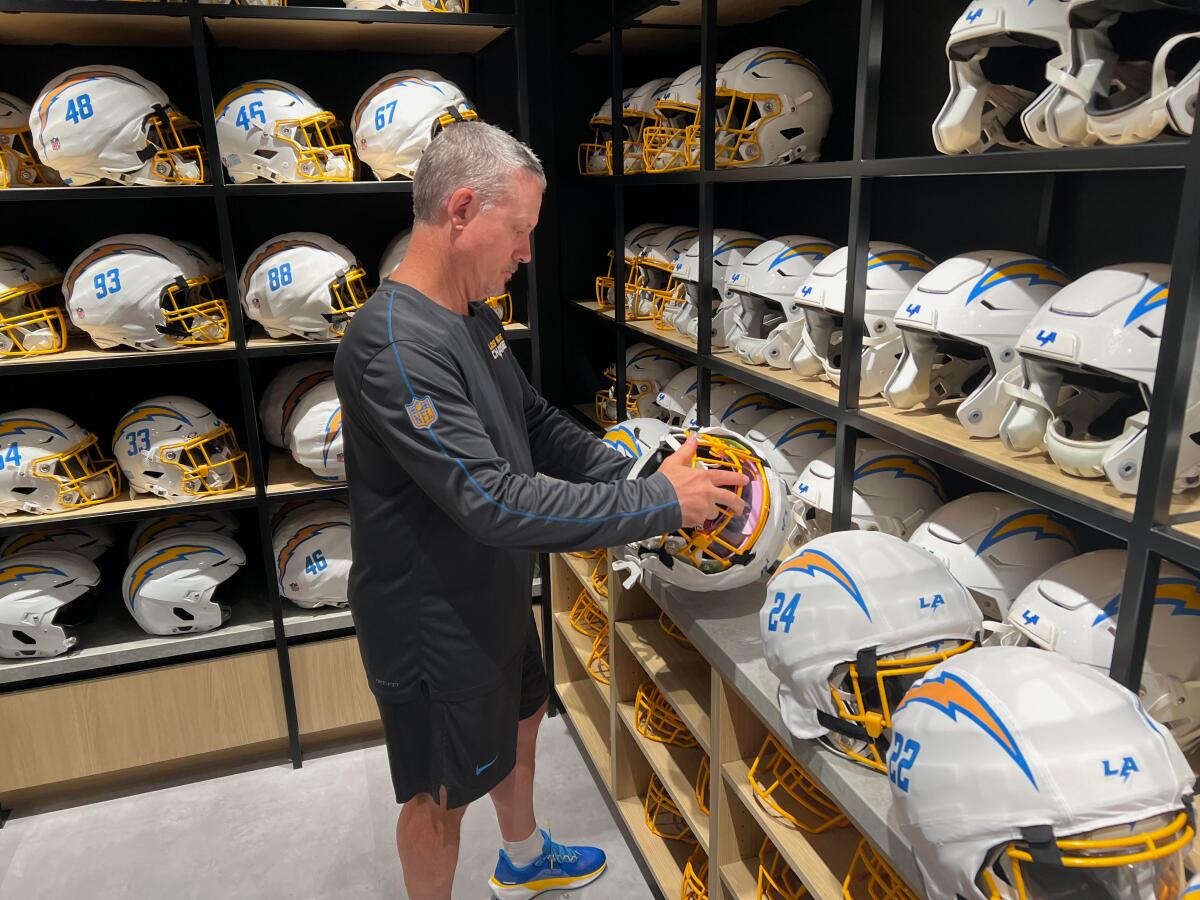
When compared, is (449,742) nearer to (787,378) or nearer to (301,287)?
(787,378)

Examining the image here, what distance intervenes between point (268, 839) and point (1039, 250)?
2.40 m

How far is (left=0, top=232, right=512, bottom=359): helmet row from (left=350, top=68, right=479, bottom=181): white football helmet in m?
0.28

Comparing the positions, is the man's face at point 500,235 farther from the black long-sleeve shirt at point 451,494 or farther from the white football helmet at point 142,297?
the white football helmet at point 142,297

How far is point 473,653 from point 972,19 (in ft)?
4.37

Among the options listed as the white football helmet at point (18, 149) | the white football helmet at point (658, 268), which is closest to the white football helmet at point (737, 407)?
the white football helmet at point (658, 268)

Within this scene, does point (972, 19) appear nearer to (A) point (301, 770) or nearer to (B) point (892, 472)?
(B) point (892, 472)

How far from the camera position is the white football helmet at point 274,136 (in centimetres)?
241

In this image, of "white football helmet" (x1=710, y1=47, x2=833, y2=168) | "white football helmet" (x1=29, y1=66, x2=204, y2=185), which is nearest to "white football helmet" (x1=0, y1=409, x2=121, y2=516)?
"white football helmet" (x1=29, y1=66, x2=204, y2=185)

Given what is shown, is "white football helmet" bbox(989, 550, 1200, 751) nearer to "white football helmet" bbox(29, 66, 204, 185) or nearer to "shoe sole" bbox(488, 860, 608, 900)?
"shoe sole" bbox(488, 860, 608, 900)

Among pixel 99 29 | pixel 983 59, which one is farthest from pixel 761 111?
pixel 99 29

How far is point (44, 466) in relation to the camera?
8.05ft

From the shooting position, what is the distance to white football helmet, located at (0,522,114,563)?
2637 millimetres

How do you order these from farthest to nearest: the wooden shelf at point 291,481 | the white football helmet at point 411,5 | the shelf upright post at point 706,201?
the wooden shelf at point 291,481
the white football helmet at point 411,5
the shelf upright post at point 706,201

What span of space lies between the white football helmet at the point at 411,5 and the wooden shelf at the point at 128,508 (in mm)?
1379
